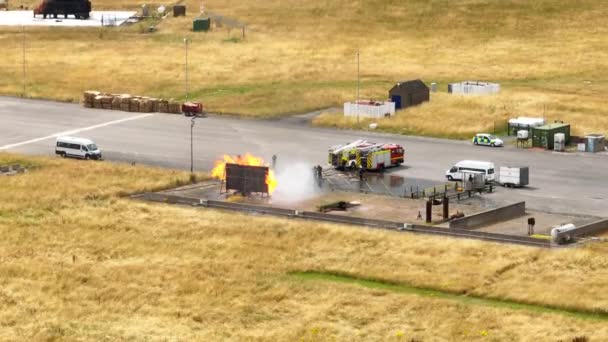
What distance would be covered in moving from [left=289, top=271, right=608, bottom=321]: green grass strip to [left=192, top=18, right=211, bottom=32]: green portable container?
11528 centimetres

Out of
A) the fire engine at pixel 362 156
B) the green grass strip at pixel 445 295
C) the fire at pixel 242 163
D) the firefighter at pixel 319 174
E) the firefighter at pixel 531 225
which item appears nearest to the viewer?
the green grass strip at pixel 445 295

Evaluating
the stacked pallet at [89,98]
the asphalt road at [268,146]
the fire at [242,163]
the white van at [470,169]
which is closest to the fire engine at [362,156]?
the asphalt road at [268,146]

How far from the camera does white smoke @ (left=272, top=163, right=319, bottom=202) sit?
3994 inches

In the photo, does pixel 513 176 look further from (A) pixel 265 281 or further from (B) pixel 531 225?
(A) pixel 265 281

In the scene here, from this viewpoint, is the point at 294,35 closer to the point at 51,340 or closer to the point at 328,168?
the point at 328,168

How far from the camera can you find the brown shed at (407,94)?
453 ft

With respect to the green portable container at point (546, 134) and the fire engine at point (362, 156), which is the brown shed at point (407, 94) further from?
the fire engine at point (362, 156)

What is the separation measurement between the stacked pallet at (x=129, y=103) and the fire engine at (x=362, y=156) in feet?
103

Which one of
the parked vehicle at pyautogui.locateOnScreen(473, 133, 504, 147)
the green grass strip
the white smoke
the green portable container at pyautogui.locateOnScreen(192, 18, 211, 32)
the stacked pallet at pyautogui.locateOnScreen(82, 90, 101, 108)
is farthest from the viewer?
the green portable container at pyautogui.locateOnScreen(192, 18, 211, 32)

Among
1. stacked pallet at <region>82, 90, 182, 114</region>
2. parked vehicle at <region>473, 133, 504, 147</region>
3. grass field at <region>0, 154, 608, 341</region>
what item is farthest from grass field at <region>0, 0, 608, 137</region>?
grass field at <region>0, 154, 608, 341</region>

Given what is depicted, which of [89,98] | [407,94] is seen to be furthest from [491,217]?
[89,98]

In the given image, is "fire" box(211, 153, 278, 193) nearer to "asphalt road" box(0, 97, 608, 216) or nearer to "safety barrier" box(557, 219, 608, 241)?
"asphalt road" box(0, 97, 608, 216)

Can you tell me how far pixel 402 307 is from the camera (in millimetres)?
75812

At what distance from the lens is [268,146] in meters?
123
